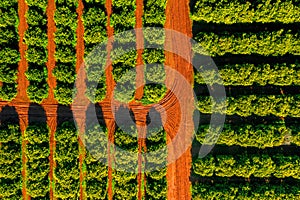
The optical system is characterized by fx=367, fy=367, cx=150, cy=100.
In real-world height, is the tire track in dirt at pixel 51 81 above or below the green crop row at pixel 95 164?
above

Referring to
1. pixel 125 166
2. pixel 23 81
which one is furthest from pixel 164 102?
pixel 23 81

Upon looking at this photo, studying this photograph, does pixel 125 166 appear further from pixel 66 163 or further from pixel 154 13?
pixel 154 13

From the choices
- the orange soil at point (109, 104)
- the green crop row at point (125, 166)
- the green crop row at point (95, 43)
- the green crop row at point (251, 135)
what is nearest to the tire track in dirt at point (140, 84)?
the green crop row at point (125, 166)

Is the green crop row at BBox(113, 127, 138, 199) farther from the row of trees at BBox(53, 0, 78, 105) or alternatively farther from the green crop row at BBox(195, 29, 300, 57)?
the green crop row at BBox(195, 29, 300, 57)

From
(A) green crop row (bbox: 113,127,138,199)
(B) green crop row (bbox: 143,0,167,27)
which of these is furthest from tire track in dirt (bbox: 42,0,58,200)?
(B) green crop row (bbox: 143,0,167,27)

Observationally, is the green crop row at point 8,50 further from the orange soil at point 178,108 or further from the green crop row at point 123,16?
the orange soil at point 178,108
